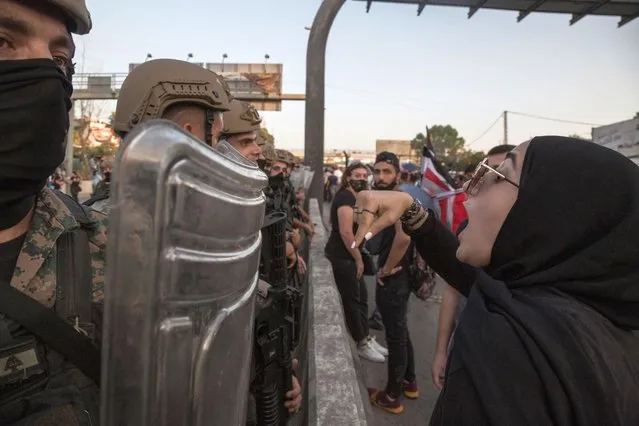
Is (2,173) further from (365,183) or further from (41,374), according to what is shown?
(365,183)

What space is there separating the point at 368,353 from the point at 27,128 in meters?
3.80

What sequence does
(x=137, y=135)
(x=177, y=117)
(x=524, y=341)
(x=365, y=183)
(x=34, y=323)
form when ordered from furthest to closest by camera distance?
(x=365, y=183) < (x=177, y=117) < (x=524, y=341) < (x=34, y=323) < (x=137, y=135)

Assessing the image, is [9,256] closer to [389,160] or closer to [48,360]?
[48,360]

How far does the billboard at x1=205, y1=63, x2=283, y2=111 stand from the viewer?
31.5 m

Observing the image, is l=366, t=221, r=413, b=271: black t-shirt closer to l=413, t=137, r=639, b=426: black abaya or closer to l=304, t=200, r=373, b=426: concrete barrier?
l=304, t=200, r=373, b=426: concrete barrier

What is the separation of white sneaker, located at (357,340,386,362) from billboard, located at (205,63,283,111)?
27.6 metres

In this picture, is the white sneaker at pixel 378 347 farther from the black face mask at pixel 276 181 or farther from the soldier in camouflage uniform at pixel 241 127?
the soldier in camouflage uniform at pixel 241 127

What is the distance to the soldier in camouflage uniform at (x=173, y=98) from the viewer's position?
5.37ft

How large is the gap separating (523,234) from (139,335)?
100 centimetres

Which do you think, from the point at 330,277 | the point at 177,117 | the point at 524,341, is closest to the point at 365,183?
the point at 330,277

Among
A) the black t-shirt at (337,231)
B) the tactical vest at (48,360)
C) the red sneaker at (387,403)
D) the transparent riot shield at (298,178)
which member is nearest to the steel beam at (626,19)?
the transparent riot shield at (298,178)

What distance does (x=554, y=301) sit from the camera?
971mm

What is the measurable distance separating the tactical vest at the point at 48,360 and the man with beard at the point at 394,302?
251 centimetres

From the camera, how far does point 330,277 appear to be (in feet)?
11.7
